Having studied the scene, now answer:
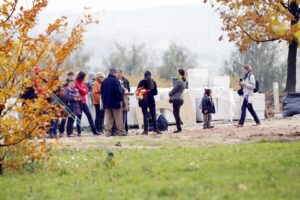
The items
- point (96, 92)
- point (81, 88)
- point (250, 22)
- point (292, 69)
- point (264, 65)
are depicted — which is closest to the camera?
point (81, 88)

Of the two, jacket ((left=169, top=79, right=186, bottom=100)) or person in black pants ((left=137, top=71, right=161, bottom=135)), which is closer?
person in black pants ((left=137, top=71, right=161, bottom=135))

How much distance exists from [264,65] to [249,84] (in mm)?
32133

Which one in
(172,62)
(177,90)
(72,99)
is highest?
(172,62)

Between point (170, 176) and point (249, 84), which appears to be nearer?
point (170, 176)

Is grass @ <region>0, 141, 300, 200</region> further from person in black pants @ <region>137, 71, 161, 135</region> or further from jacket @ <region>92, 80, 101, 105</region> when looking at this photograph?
jacket @ <region>92, 80, 101, 105</region>

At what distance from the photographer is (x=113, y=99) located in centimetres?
2128

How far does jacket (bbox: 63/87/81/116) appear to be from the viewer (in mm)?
21969

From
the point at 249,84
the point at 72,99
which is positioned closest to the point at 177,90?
the point at 249,84

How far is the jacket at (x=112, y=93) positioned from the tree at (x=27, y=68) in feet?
26.5

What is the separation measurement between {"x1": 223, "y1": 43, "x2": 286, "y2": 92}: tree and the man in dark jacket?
103 ft

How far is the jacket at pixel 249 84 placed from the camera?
72.0 feet

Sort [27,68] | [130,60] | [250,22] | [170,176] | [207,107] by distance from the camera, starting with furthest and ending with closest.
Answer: [130,60]
[250,22]
[207,107]
[27,68]
[170,176]

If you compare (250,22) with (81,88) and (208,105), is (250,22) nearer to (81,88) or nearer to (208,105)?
(208,105)

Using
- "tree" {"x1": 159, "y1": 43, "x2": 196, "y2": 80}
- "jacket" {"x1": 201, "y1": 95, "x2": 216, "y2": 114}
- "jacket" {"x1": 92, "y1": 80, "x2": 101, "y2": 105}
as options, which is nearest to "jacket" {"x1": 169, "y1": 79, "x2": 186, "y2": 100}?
"jacket" {"x1": 201, "y1": 95, "x2": 216, "y2": 114}
